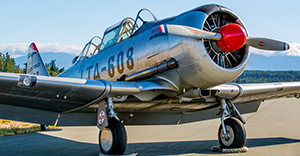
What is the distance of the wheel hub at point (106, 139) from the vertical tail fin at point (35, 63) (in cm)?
658

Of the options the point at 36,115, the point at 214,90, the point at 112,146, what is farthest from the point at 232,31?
the point at 36,115

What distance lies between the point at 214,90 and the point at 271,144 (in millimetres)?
1850

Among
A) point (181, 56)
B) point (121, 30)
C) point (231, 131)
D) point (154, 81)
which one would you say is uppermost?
point (121, 30)

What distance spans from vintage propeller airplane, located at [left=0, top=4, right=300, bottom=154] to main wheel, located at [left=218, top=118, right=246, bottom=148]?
20 mm

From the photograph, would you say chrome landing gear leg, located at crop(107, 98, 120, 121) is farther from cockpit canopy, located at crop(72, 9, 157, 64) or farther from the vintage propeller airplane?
cockpit canopy, located at crop(72, 9, 157, 64)

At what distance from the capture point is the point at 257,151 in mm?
5418

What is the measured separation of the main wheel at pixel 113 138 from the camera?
470 centimetres

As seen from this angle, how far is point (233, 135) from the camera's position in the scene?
5773 millimetres

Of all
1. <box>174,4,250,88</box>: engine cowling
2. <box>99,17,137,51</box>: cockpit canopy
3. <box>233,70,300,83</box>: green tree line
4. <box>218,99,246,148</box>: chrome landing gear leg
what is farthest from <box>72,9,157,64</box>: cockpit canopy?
<box>233,70,300,83</box>: green tree line

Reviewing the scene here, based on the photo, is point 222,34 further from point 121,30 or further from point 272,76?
point 272,76

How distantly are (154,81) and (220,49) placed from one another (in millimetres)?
1366

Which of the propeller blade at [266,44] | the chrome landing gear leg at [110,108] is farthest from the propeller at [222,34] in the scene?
the chrome landing gear leg at [110,108]

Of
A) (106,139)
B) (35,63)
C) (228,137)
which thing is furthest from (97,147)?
(35,63)

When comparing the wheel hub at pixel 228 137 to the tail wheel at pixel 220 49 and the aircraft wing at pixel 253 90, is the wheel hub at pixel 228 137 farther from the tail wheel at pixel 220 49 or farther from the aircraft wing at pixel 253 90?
the tail wheel at pixel 220 49
